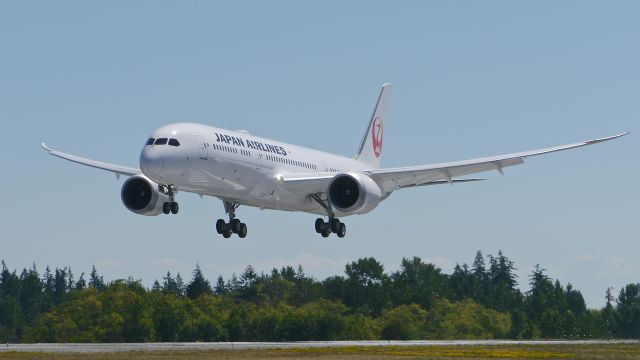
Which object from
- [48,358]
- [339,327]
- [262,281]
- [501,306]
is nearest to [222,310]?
[339,327]

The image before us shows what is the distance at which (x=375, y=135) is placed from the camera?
80.2 metres

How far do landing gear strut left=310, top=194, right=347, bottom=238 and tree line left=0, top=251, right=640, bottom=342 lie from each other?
14.1m

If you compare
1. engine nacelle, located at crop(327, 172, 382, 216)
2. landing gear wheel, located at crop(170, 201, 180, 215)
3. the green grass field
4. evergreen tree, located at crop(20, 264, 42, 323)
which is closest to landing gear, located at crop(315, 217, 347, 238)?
engine nacelle, located at crop(327, 172, 382, 216)

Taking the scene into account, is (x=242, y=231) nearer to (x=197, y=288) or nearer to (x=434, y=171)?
(x=434, y=171)

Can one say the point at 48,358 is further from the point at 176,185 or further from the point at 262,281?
the point at 262,281

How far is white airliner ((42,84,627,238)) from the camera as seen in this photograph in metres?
54.5

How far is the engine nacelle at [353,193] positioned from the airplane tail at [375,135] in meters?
14.7

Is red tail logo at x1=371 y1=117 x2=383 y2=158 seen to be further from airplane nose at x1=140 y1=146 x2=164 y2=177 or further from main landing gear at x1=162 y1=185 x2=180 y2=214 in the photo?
airplane nose at x1=140 y1=146 x2=164 y2=177

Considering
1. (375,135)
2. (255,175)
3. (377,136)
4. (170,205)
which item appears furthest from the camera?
(377,136)

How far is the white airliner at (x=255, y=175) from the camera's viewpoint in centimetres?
5447

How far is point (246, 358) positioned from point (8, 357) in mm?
10324

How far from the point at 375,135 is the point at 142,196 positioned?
23.5m

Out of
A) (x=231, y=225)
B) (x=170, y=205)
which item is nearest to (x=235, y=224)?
(x=231, y=225)

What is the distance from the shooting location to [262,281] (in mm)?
111000
